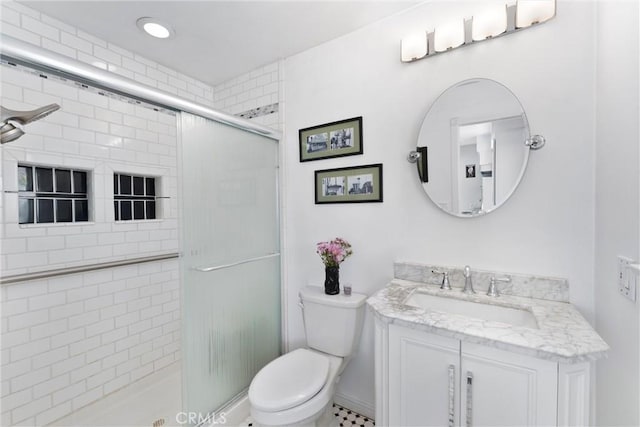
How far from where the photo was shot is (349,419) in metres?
1.78

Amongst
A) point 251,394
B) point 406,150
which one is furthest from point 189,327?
point 406,150

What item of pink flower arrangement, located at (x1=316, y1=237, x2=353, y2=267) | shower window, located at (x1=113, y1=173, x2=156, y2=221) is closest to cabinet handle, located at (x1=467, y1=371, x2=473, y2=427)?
pink flower arrangement, located at (x1=316, y1=237, x2=353, y2=267)

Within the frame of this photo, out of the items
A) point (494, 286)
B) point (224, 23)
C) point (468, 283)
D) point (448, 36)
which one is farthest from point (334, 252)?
point (224, 23)

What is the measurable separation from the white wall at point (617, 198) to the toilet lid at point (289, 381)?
1164mm

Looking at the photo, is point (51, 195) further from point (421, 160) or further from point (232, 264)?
point (421, 160)

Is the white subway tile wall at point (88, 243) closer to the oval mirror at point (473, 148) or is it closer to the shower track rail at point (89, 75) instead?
the shower track rail at point (89, 75)

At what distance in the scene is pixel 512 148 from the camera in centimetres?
136

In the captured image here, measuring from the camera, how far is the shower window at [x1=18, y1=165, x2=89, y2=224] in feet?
5.51

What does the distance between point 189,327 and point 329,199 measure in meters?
1.13

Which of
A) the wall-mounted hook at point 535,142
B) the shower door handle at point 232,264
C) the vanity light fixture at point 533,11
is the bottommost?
the shower door handle at point 232,264

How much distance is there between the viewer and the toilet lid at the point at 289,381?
4.31 feet

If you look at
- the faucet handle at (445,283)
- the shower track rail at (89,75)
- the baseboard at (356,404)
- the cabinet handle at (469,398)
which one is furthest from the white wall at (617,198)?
the shower track rail at (89,75)

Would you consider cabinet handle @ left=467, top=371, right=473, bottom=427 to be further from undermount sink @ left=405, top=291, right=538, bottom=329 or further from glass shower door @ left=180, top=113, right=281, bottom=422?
glass shower door @ left=180, top=113, right=281, bottom=422

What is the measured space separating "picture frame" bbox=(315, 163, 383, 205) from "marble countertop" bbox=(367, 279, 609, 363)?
0.66 meters
